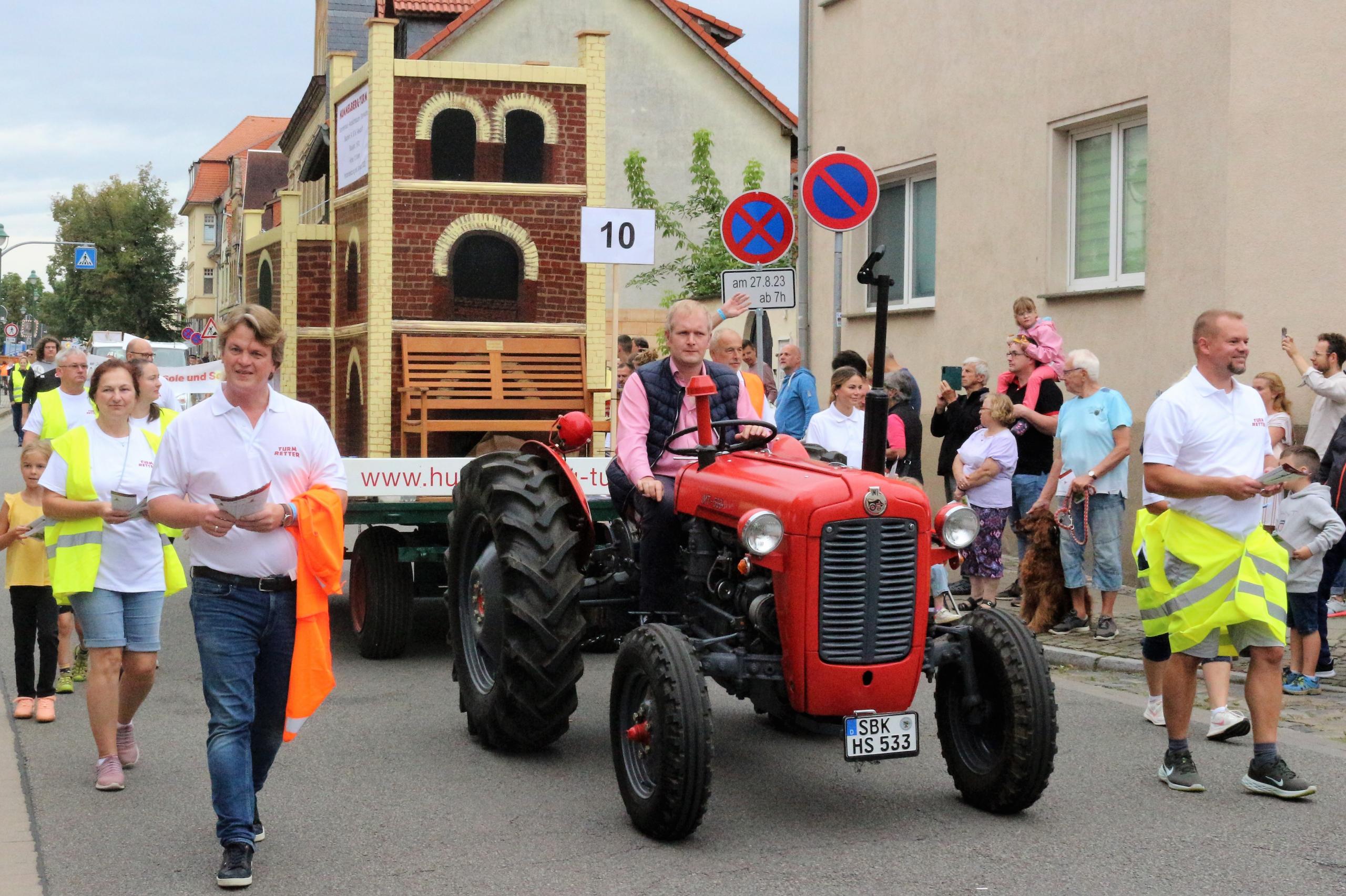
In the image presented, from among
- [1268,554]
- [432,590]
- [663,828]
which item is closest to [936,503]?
[432,590]

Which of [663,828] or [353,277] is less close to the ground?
[353,277]

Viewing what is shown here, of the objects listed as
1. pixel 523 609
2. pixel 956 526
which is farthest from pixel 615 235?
pixel 956 526

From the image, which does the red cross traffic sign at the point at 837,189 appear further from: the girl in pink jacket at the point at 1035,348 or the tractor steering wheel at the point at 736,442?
the tractor steering wheel at the point at 736,442

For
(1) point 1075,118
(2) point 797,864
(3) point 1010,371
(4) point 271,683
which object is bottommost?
(2) point 797,864

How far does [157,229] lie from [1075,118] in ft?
251

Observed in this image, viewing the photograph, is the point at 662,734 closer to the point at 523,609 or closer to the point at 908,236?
the point at 523,609

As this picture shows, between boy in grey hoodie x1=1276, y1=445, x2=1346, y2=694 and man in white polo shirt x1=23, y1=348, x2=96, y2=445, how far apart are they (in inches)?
261

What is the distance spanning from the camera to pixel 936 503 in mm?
16250

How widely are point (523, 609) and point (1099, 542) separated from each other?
479cm

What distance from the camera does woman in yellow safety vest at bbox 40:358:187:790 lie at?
6723 mm

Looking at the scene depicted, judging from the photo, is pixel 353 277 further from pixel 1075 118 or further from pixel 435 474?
pixel 1075 118

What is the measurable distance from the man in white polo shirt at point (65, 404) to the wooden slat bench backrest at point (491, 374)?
8.76ft

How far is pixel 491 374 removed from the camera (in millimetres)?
11922

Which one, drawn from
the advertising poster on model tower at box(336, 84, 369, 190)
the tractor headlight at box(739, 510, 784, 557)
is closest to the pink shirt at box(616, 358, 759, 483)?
the tractor headlight at box(739, 510, 784, 557)
